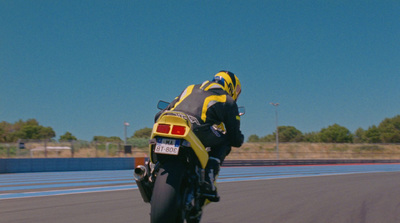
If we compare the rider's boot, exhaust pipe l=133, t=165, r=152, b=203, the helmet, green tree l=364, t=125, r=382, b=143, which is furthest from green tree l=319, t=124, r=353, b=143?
exhaust pipe l=133, t=165, r=152, b=203

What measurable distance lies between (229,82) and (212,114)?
778 mm

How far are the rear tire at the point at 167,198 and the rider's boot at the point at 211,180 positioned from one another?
1.46 feet

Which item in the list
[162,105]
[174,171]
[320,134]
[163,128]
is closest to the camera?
[174,171]

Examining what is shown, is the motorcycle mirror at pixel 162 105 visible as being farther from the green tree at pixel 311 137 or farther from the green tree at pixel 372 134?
Answer: the green tree at pixel 311 137

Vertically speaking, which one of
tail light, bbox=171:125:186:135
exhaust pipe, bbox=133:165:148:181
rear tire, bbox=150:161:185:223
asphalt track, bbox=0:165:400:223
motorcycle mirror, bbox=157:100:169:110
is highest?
motorcycle mirror, bbox=157:100:169:110

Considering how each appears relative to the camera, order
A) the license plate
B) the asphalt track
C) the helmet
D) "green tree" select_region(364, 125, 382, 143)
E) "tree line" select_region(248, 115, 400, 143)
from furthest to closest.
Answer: "green tree" select_region(364, 125, 382, 143)
"tree line" select_region(248, 115, 400, 143)
the asphalt track
the helmet
the license plate

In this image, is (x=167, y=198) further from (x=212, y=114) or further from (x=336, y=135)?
(x=336, y=135)

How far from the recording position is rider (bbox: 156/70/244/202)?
4.29 metres

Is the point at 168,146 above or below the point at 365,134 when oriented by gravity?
below

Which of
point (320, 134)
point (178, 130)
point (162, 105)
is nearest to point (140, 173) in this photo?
point (178, 130)

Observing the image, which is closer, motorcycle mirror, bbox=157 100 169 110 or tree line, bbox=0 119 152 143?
motorcycle mirror, bbox=157 100 169 110

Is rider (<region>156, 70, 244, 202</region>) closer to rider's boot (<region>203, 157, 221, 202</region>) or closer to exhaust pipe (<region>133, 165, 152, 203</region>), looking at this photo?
rider's boot (<region>203, 157, 221, 202</region>)

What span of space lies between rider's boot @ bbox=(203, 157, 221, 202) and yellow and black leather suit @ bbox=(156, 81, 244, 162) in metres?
0.12

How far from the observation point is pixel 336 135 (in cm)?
10438
